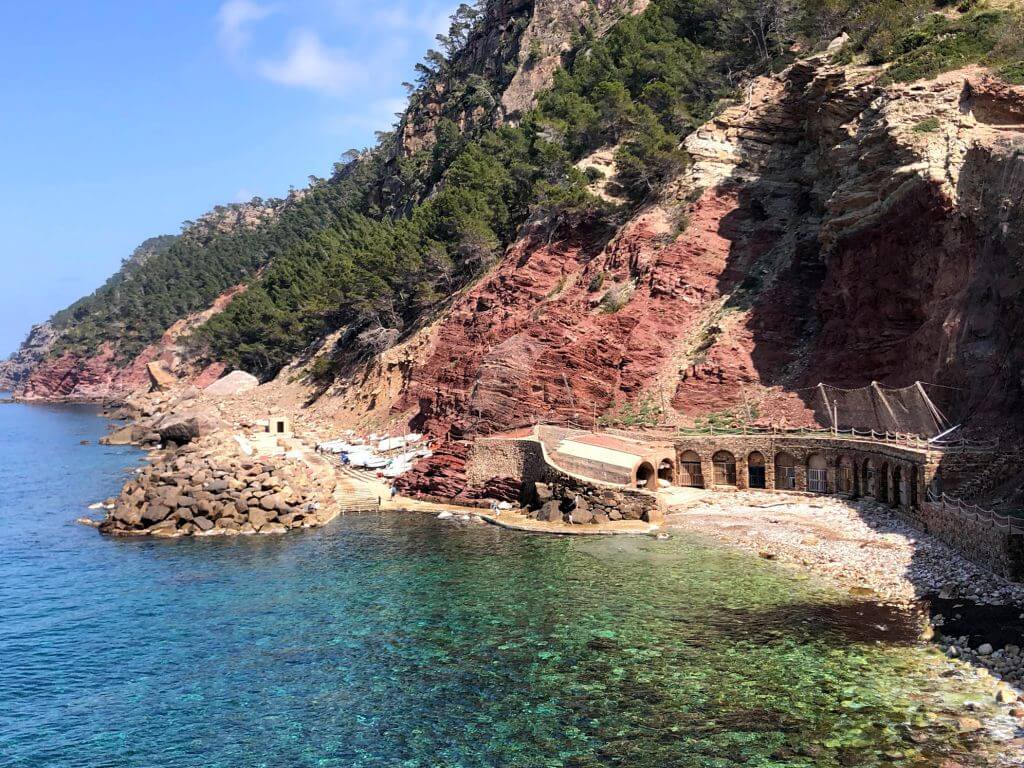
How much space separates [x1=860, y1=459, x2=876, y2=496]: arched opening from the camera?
3466 cm

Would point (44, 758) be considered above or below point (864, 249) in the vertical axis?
below

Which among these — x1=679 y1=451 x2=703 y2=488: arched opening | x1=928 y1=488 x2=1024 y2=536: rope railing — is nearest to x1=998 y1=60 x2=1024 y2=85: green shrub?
x1=928 y1=488 x2=1024 y2=536: rope railing

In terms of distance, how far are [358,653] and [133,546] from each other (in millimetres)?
17971

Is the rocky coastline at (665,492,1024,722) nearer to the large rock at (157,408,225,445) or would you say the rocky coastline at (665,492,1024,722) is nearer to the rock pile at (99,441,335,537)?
the rock pile at (99,441,335,537)

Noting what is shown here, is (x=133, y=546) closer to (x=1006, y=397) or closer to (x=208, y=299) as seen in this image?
(x=1006, y=397)

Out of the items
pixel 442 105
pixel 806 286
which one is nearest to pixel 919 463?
pixel 806 286

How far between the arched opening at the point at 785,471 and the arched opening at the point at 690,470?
3911mm

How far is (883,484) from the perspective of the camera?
33.9m

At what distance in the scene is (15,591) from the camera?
2886 cm

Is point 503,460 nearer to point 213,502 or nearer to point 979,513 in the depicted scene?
point 213,502

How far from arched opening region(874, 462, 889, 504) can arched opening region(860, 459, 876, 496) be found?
1.37 ft

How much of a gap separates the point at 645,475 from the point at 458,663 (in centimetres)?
2166

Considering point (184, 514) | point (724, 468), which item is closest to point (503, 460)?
point (724, 468)

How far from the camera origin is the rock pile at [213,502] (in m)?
36.8
